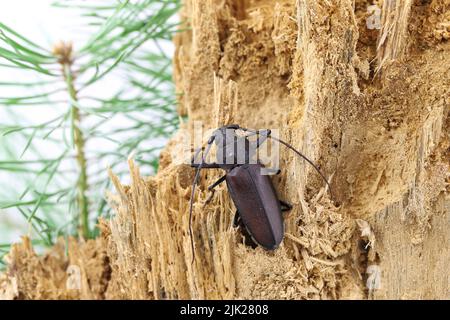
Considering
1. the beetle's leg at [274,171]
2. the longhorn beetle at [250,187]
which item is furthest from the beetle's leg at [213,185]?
the beetle's leg at [274,171]

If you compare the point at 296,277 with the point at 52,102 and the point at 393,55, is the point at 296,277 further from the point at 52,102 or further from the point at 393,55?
the point at 52,102

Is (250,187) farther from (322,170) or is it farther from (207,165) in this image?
(322,170)

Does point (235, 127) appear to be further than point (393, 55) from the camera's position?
Yes

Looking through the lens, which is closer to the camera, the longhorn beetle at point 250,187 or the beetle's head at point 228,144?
the longhorn beetle at point 250,187

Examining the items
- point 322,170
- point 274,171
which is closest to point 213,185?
point 274,171

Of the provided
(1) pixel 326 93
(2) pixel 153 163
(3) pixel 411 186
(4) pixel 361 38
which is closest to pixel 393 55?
(4) pixel 361 38

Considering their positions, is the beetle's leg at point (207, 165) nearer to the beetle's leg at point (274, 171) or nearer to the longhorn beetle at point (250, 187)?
the longhorn beetle at point (250, 187)

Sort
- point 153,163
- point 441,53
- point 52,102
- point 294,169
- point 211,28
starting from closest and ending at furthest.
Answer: point 441,53 → point 294,169 → point 211,28 → point 52,102 → point 153,163

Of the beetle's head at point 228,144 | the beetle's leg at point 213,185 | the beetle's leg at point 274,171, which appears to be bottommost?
the beetle's leg at point 213,185
